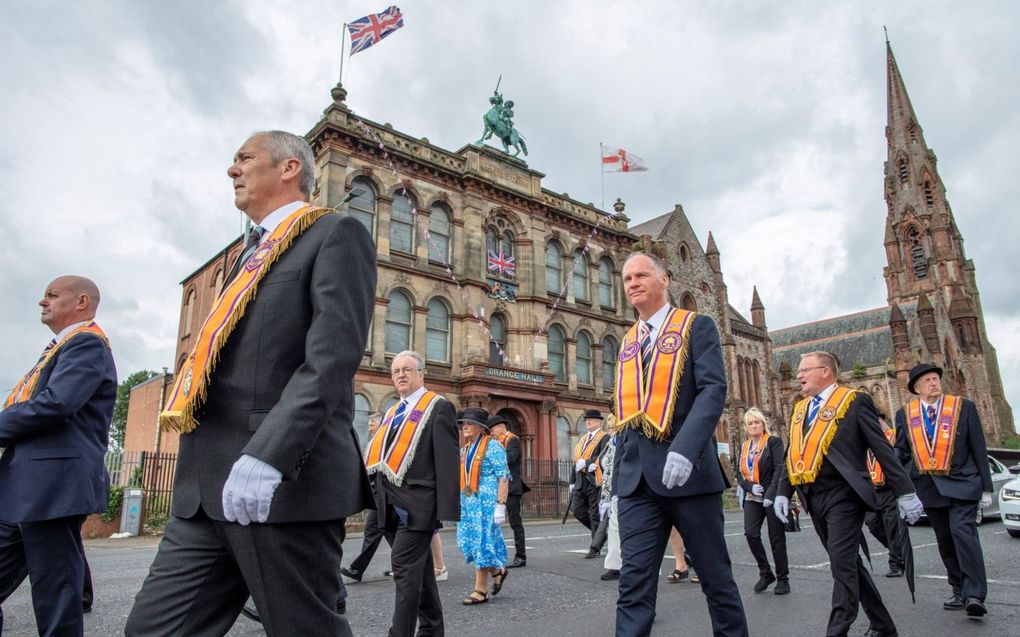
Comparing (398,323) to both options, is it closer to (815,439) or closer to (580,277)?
(580,277)

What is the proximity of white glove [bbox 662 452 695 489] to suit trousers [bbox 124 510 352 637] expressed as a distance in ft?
5.57

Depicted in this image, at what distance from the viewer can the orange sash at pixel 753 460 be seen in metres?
8.19

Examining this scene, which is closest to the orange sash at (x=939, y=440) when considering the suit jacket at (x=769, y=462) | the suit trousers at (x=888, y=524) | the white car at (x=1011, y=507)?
the suit jacket at (x=769, y=462)

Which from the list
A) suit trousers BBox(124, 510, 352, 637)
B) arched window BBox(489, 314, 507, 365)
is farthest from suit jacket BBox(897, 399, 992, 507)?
arched window BBox(489, 314, 507, 365)

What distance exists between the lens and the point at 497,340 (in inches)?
1030

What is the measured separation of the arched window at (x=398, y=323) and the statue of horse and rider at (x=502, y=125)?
850 cm

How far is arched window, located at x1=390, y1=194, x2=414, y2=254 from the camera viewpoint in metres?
24.1

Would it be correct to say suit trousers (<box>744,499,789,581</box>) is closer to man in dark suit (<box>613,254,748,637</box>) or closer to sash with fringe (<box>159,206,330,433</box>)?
man in dark suit (<box>613,254,748,637</box>)

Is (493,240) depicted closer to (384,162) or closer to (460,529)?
(384,162)

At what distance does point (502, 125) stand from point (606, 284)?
28.4ft

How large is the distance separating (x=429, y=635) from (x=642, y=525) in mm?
1906

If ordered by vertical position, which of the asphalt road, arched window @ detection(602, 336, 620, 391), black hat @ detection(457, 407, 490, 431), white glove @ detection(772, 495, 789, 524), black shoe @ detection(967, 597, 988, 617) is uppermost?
arched window @ detection(602, 336, 620, 391)

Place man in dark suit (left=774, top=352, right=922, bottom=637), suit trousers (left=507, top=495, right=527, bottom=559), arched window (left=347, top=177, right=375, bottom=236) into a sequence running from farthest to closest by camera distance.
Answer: arched window (left=347, top=177, right=375, bottom=236)
suit trousers (left=507, top=495, right=527, bottom=559)
man in dark suit (left=774, top=352, right=922, bottom=637)

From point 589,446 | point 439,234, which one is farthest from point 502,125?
point 589,446
